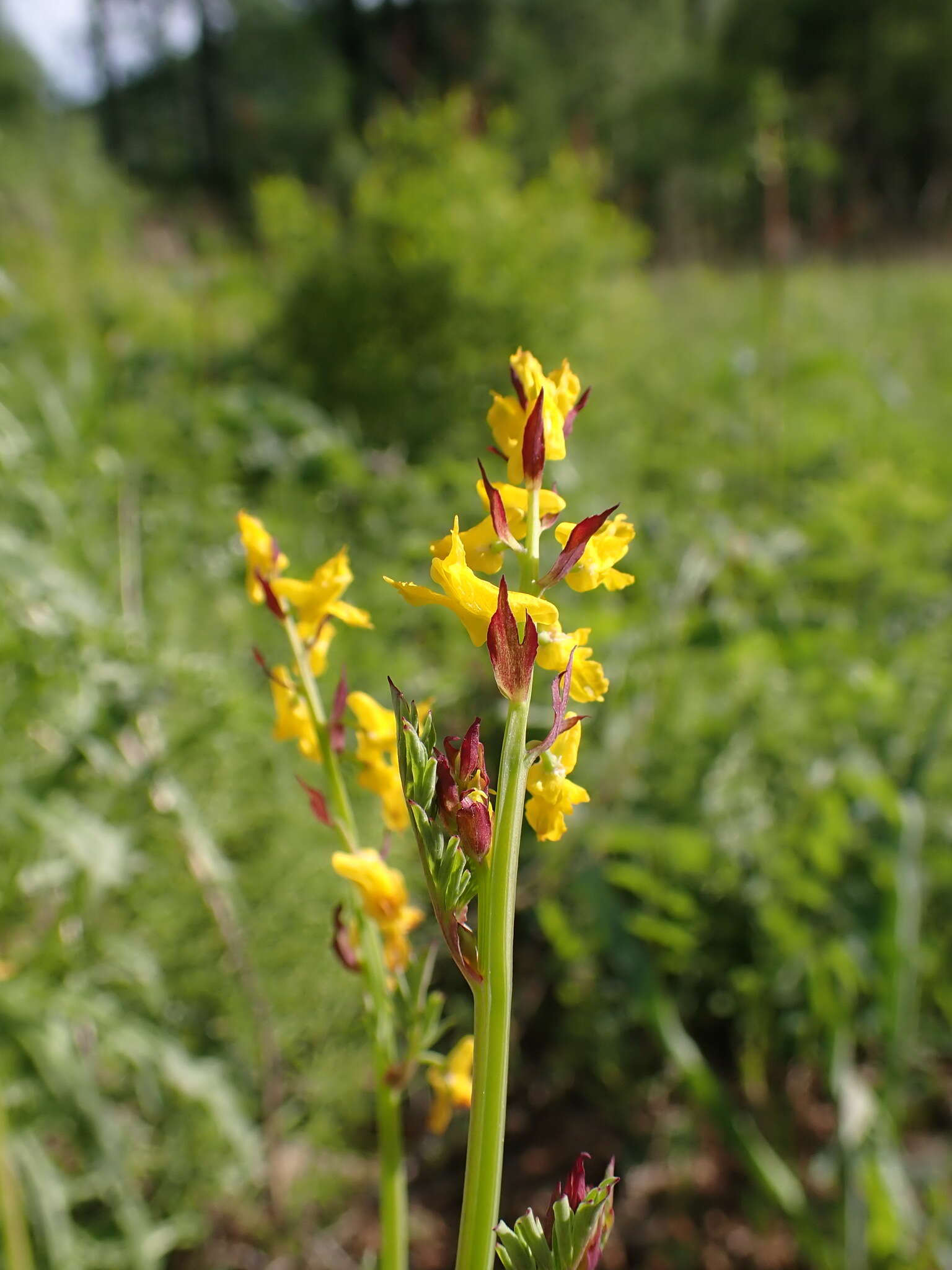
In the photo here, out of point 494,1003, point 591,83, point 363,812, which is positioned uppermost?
point 591,83

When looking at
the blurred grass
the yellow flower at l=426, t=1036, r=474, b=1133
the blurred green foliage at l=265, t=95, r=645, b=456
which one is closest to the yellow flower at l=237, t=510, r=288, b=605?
the yellow flower at l=426, t=1036, r=474, b=1133

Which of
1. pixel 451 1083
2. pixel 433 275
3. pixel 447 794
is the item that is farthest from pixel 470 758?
pixel 433 275

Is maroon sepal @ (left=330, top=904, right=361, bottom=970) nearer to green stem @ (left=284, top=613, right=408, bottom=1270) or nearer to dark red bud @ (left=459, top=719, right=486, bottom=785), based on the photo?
green stem @ (left=284, top=613, right=408, bottom=1270)

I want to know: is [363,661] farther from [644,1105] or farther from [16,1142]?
[644,1105]

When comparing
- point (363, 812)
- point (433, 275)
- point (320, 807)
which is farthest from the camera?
point (433, 275)

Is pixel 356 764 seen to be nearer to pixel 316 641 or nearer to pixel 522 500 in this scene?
pixel 316 641

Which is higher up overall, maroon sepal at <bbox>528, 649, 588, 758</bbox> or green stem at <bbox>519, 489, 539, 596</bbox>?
green stem at <bbox>519, 489, 539, 596</bbox>
